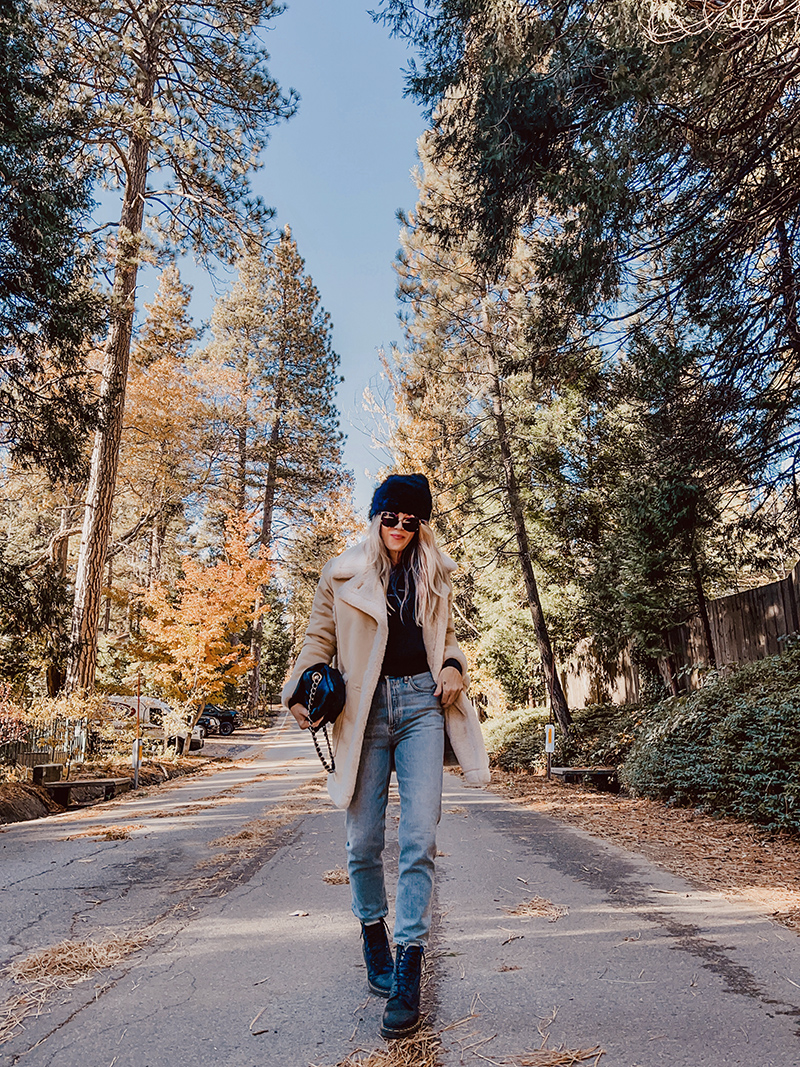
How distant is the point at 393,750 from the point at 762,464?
271 inches

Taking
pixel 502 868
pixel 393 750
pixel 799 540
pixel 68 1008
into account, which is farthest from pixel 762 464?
pixel 68 1008

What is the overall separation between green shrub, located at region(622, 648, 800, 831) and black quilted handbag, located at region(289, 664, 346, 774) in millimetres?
5042

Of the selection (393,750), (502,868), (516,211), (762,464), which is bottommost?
(502,868)

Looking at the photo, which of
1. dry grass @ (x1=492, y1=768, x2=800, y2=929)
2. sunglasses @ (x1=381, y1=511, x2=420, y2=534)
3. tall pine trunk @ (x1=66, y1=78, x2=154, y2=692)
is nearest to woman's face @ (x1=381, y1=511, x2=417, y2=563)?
sunglasses @ (x1=381, y1=511, x2=420, y2=534)

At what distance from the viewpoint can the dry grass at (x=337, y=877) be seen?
4.54m

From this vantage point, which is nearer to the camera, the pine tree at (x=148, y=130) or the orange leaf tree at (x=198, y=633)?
the pine tree at (x=148, y=130)

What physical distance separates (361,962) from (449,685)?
127 cm

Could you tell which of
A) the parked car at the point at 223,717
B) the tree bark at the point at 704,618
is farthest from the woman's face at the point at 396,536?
the parked car at the point at 223,717

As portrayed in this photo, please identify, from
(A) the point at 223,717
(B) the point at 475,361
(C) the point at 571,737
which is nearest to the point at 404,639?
(C) the point at 571,737

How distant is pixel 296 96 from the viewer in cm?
1291

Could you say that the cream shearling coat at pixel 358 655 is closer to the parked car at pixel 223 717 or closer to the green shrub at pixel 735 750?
the green shrub at pixel 735 750

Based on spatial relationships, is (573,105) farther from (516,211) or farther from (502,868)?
(502,868)

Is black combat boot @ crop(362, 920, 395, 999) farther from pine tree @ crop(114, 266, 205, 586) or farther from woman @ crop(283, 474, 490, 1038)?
pine tree @ crop(114, 266, 205, 586)

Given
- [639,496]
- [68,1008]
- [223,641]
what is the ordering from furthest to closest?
[223,641] < [639,496] < [68,1008]
